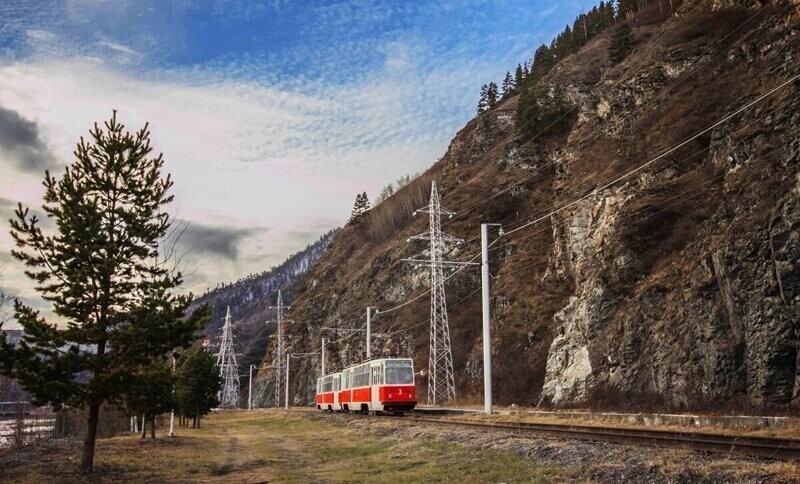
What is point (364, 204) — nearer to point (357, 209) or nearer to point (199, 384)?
point (357, 209)

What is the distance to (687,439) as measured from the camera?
13453 mm

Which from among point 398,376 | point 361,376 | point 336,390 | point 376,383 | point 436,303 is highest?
point 436,303

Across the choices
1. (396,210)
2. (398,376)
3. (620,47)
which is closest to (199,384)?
(398,376)

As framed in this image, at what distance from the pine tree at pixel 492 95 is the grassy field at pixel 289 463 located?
110196 mm

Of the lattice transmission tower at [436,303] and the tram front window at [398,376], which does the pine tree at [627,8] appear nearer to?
the lattice transmission tower at [436,303]

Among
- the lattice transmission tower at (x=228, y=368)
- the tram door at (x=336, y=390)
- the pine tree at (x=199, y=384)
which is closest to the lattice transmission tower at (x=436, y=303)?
the tram door at (x=336, y=390)

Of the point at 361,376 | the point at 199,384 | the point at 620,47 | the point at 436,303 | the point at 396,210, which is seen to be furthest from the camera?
the point at 396,210

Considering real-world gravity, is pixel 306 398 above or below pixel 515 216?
below

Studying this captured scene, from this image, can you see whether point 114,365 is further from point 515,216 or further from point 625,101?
point 515,216

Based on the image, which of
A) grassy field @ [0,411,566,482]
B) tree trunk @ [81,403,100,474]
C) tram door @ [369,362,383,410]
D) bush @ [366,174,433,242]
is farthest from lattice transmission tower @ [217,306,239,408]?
tree trunk @ [81,403,100,474]

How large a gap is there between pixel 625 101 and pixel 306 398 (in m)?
68.0

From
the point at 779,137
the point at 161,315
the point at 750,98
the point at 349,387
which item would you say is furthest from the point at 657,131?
the point at 161,315

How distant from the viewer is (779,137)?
28.4 metres

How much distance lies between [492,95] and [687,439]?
122 meters
